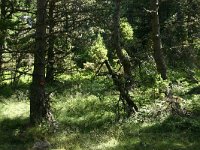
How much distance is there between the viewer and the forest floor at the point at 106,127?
10977mm

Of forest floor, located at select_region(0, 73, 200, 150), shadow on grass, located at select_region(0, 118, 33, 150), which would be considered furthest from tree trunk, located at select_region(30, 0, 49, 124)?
shadow on grass, located at select_region(0, 118, 33, 150)

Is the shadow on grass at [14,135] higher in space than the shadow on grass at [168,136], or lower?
lower

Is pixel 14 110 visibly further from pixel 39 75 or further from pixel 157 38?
pixel 157 38

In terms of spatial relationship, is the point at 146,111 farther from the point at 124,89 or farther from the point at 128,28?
the point at 128,28

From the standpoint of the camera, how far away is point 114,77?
14.1 meters

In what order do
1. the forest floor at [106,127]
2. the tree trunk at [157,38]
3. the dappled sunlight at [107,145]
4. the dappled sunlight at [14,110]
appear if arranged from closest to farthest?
the dappled sunlight at [107,145]
the forest floor at [106,127]
the tree trunk at [157,38]
the dappled sunlight at [14,110]

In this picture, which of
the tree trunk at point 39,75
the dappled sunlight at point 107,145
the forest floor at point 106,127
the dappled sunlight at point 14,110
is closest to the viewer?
the dappled sunlight at point 107,145

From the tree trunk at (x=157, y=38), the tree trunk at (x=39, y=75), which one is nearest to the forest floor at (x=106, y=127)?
the tree trunk at (x=39, y=75)

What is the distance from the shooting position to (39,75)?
13391 mm

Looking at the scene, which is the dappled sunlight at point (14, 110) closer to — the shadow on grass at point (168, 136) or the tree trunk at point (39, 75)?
the tree trunk at point (39, 75)

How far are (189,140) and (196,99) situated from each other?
495 cm

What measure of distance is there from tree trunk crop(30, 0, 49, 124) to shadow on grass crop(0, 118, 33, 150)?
76 cm

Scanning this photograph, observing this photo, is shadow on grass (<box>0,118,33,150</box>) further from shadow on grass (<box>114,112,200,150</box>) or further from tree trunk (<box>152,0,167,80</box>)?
tree trunk (<box>152,0,167,80</box>)

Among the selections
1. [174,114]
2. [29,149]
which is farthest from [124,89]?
[29,149]
